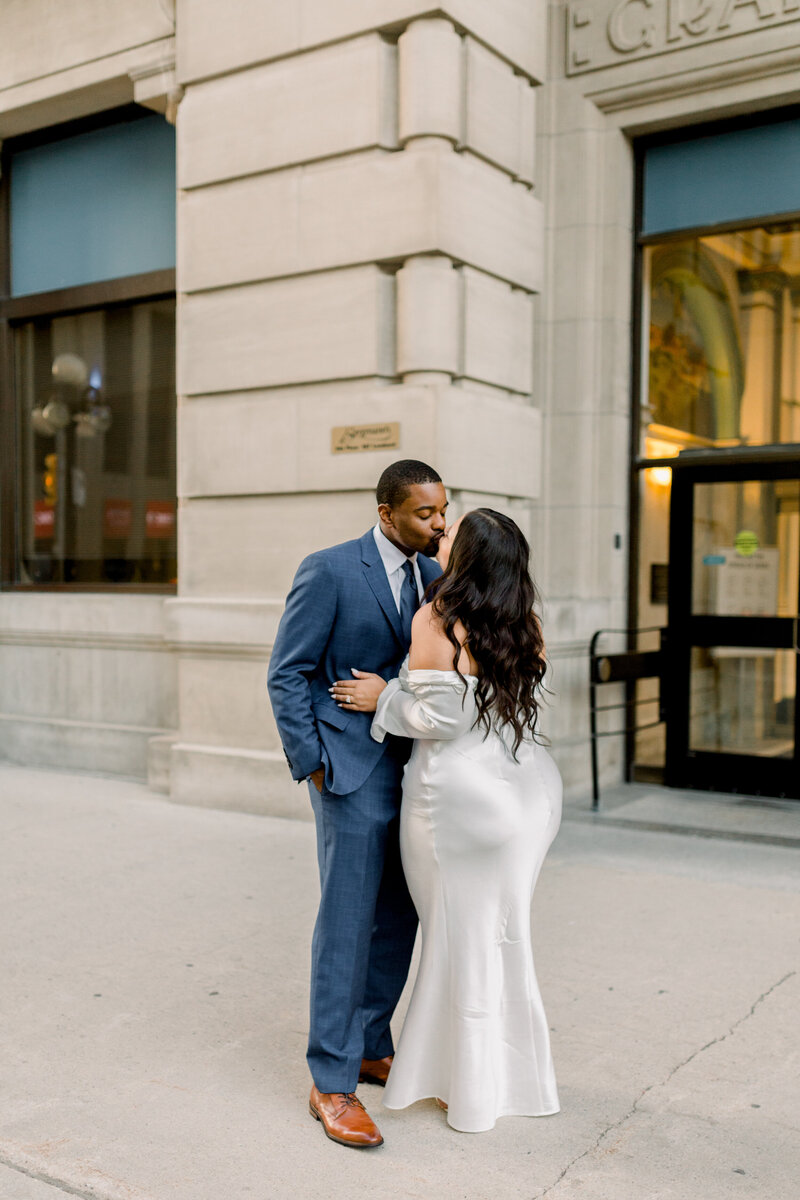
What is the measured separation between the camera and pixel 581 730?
841cm

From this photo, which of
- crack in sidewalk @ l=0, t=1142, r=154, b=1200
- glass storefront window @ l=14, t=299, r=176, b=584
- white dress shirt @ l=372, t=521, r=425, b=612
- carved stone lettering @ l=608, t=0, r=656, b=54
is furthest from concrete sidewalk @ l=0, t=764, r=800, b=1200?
carved stone lettering @ l=608, t=0, r=656, b=54

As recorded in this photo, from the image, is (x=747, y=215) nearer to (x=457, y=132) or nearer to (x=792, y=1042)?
(x=457, y=132)

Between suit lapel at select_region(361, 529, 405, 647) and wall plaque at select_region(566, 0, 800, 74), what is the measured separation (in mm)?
6117

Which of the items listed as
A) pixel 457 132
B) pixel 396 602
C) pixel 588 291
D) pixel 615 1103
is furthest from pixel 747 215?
pixel 615 1103

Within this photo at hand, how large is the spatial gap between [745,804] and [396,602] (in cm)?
535

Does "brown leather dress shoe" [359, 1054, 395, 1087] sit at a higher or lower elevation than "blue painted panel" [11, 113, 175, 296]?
lower

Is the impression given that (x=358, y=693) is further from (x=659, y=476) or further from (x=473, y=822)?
(x=659, y=476)

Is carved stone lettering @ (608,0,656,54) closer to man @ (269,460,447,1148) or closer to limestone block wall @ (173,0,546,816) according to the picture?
limestone block wall @ (173,0,546,816)

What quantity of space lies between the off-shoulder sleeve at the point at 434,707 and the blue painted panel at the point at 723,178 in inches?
246

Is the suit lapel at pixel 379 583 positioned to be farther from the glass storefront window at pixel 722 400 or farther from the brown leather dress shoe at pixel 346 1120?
the glass storefront window at pixel 722 400

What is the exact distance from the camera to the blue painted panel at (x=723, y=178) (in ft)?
26.1

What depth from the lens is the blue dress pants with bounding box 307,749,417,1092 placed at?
10.6 ft

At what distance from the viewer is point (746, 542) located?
8297 mm

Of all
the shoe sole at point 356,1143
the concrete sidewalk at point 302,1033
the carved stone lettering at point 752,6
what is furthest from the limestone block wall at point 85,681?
the carved stone lettering at point 752,6
